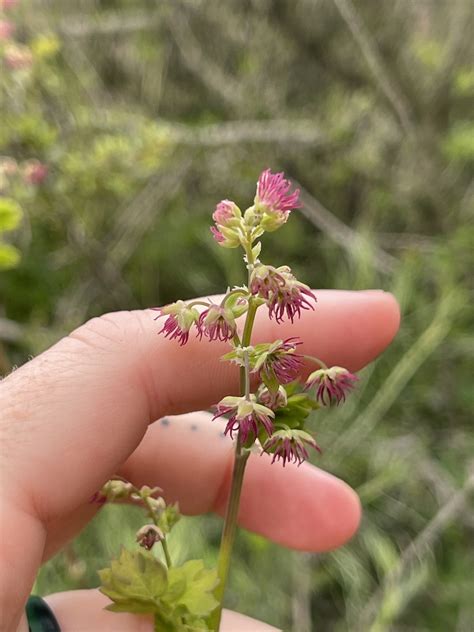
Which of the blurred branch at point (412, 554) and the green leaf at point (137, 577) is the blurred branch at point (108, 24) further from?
the green leaf at point (137, 577)

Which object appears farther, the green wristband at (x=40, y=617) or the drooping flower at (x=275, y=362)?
the green wristband at (x=40, y=617)

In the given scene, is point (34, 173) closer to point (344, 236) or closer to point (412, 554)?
point (344, 236)

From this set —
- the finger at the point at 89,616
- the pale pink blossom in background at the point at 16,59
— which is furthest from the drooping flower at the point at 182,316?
the pale pink blossom in background at the point at 16,59

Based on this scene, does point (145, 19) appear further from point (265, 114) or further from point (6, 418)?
point (6, 418)

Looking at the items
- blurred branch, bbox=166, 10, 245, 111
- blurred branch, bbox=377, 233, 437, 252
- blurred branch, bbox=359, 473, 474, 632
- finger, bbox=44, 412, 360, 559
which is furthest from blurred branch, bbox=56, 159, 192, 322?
blurred branch, bbox=359, 473, 474, 632

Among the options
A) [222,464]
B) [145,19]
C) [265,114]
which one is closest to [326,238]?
[265,114]

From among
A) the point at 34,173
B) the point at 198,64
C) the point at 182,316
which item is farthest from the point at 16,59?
the point at 182,316

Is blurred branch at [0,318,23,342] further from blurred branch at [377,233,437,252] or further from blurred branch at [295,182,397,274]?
blurred branch at [377,233,437,252]
